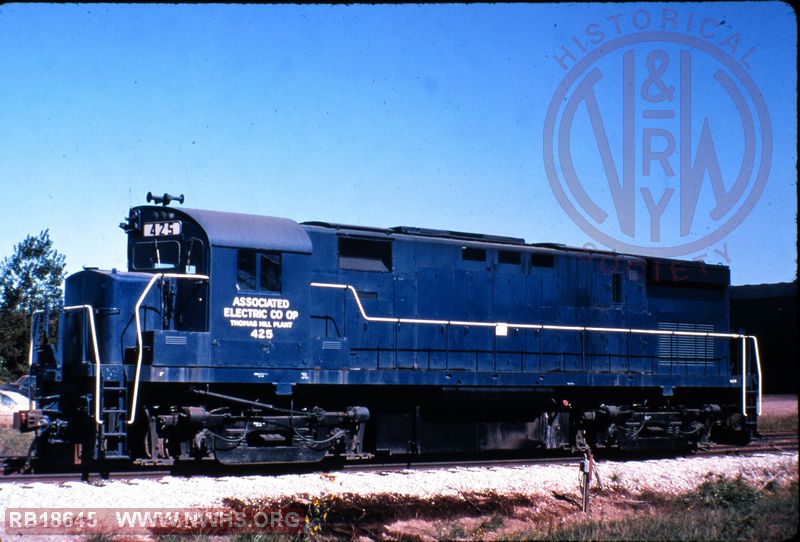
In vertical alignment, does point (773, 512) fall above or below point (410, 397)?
below

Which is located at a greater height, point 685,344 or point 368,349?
point 685,344

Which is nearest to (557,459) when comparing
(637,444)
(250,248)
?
(637,444)

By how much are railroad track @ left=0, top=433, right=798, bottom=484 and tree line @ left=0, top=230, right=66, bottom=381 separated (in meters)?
17.9

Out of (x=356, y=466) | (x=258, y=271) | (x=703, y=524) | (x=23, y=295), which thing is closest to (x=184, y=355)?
(x=258, y=271)

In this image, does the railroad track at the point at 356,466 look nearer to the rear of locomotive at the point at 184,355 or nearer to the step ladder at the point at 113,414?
the rear of locomotive at the point at 184,355

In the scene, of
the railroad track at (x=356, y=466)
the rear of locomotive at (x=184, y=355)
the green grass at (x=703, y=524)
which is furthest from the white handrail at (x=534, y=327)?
the green grass at (x=703, y=524)

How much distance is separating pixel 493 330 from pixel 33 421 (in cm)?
788

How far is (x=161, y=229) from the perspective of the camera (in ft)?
42.3

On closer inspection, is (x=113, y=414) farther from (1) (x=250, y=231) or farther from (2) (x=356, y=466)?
(2) (x=356, y=466)

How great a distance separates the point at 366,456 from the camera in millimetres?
13742

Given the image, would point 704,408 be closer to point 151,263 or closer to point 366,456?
point 366,456

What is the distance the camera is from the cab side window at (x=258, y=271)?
1247 cm

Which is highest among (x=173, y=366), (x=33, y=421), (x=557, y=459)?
(x=173, y=366)

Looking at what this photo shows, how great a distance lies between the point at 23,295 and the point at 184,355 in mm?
22995
